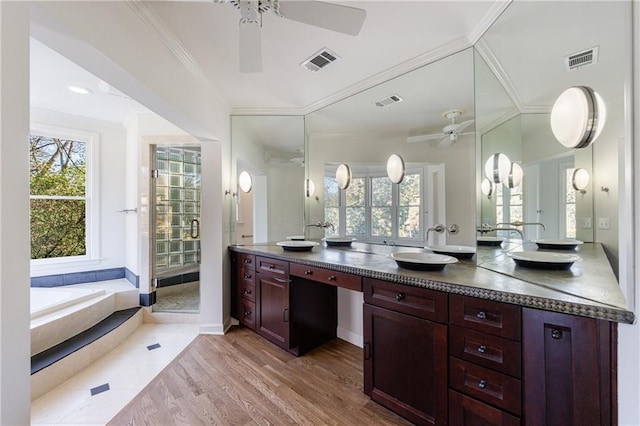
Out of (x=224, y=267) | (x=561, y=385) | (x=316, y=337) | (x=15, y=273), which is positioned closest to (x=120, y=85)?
(x=15, y=273)

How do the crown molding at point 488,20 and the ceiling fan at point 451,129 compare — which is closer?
the crown molding at point 488,20

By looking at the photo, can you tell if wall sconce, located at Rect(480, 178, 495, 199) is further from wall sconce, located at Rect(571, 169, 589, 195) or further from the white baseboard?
the white baseboard

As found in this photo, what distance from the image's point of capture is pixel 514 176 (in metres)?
1.58

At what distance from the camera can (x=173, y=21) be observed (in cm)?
158

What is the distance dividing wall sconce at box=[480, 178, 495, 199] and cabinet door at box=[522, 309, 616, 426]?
0.94 metres

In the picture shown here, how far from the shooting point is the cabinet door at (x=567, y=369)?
89cm

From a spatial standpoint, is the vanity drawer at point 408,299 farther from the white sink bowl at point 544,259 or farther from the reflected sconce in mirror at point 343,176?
the reflected sconce in mirror at point 343,176

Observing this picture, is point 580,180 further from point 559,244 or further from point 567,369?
point 567,369

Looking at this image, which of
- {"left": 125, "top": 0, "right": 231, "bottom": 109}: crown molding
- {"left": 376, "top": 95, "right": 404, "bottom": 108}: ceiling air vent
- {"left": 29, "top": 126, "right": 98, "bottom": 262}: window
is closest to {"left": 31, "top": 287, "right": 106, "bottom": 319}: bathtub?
{"left": 29, "top": 126, "right": 98, "bottom": 262}: window

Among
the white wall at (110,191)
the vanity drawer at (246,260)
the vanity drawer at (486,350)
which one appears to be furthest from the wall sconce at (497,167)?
the white wall at (110,191)

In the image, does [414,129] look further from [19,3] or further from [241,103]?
[19,3]

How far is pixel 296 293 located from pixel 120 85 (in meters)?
1.88

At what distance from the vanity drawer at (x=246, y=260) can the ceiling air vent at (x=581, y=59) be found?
2489mm

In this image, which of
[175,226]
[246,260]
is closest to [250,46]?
[246,260]
